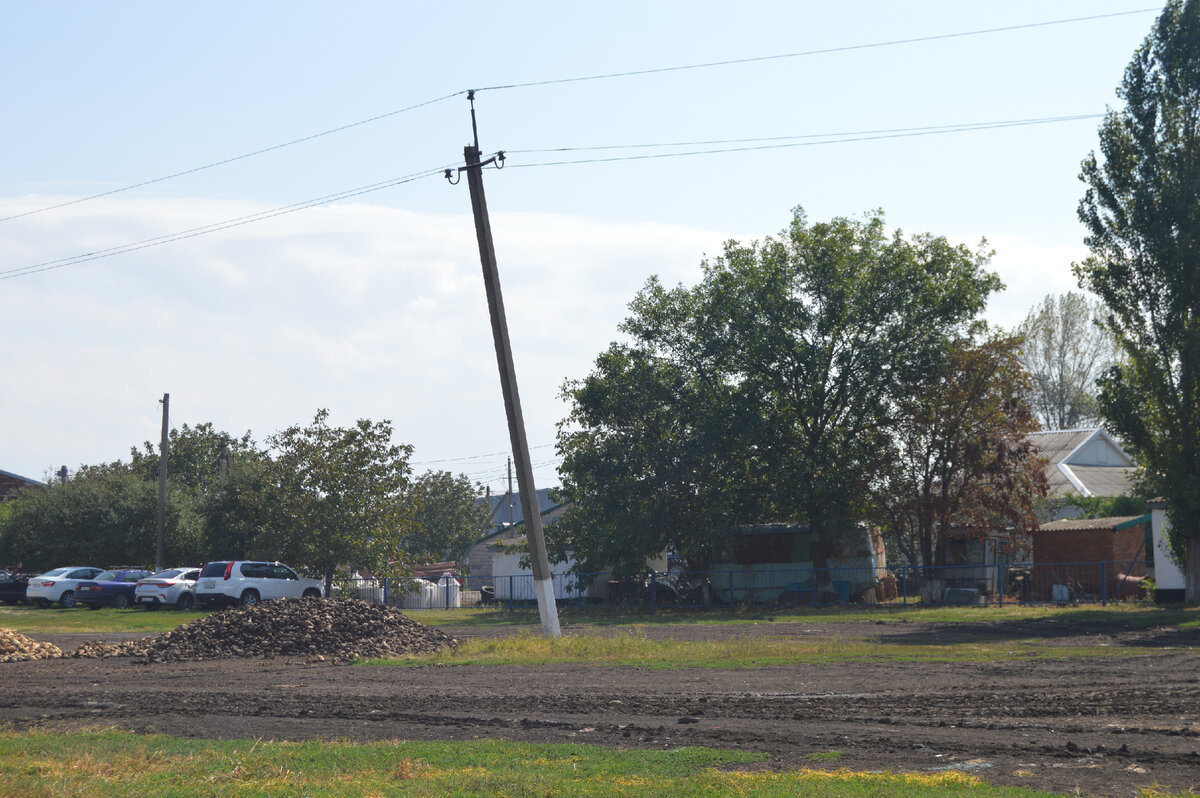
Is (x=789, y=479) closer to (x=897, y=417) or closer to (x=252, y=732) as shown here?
(x=897, y=417)

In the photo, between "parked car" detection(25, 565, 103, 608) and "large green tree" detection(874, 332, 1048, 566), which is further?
"parked car" detection(25, 565, 103, 608)

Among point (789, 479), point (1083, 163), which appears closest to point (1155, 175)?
point (1083, 163)

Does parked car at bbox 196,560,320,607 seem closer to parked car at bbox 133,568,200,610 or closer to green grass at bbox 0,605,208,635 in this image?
green grass at bbox 0,605,208,635

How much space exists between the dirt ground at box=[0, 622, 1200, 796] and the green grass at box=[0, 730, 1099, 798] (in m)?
0.60

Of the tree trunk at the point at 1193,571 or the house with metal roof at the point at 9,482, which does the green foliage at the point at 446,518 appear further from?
the tree trunk at the point at 1193,571

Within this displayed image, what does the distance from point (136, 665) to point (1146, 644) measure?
65.6 ft

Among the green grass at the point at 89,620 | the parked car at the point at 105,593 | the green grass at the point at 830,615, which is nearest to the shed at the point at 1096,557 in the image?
the green grass at the point at 830,615

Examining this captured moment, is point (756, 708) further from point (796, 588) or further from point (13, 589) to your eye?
point (13, 589)

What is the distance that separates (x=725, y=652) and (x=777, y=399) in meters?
21.3

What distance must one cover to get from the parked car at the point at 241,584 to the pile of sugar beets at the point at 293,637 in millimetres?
11446

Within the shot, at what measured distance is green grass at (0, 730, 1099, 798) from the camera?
27.5ft

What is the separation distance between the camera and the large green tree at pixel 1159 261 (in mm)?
31406

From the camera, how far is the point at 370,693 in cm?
1603

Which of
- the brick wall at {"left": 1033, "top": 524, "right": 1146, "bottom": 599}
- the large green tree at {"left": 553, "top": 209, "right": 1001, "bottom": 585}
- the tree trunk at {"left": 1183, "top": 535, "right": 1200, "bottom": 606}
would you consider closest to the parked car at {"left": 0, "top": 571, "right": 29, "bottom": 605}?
the large green tree at {"left": 553, "top": 209, "right": 1001, "bottom": 585}
